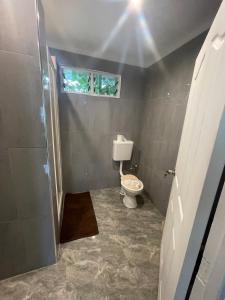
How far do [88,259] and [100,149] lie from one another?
160cm

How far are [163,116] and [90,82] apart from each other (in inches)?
50.1

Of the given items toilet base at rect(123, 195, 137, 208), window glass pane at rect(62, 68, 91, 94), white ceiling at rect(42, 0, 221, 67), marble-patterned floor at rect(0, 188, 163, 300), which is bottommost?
marble-patterned floor at rect(0, 188, 163, 300)

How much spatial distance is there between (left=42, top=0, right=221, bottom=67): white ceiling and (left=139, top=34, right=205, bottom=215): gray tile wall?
0.20 m

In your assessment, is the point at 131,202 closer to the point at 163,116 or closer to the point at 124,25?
the point at 163,116

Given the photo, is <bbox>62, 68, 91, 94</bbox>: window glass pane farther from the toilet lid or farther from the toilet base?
the toilet base

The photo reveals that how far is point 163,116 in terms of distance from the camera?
2.16m

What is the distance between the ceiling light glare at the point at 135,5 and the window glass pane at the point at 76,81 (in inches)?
46.5

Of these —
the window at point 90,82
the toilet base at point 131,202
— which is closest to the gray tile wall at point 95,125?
the window at point 90,82

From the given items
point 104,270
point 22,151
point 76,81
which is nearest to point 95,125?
point 76,81

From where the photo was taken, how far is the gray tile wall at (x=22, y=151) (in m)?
0.87

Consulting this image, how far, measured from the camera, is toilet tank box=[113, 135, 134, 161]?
2535 millimetres

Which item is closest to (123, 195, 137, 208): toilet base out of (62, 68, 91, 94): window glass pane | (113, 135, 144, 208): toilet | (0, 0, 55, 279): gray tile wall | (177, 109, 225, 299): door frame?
(113, 135, 144, 208): toilet

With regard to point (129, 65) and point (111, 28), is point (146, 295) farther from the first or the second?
point (129, 65)

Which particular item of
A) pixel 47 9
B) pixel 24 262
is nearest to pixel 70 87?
pixel 47 9
